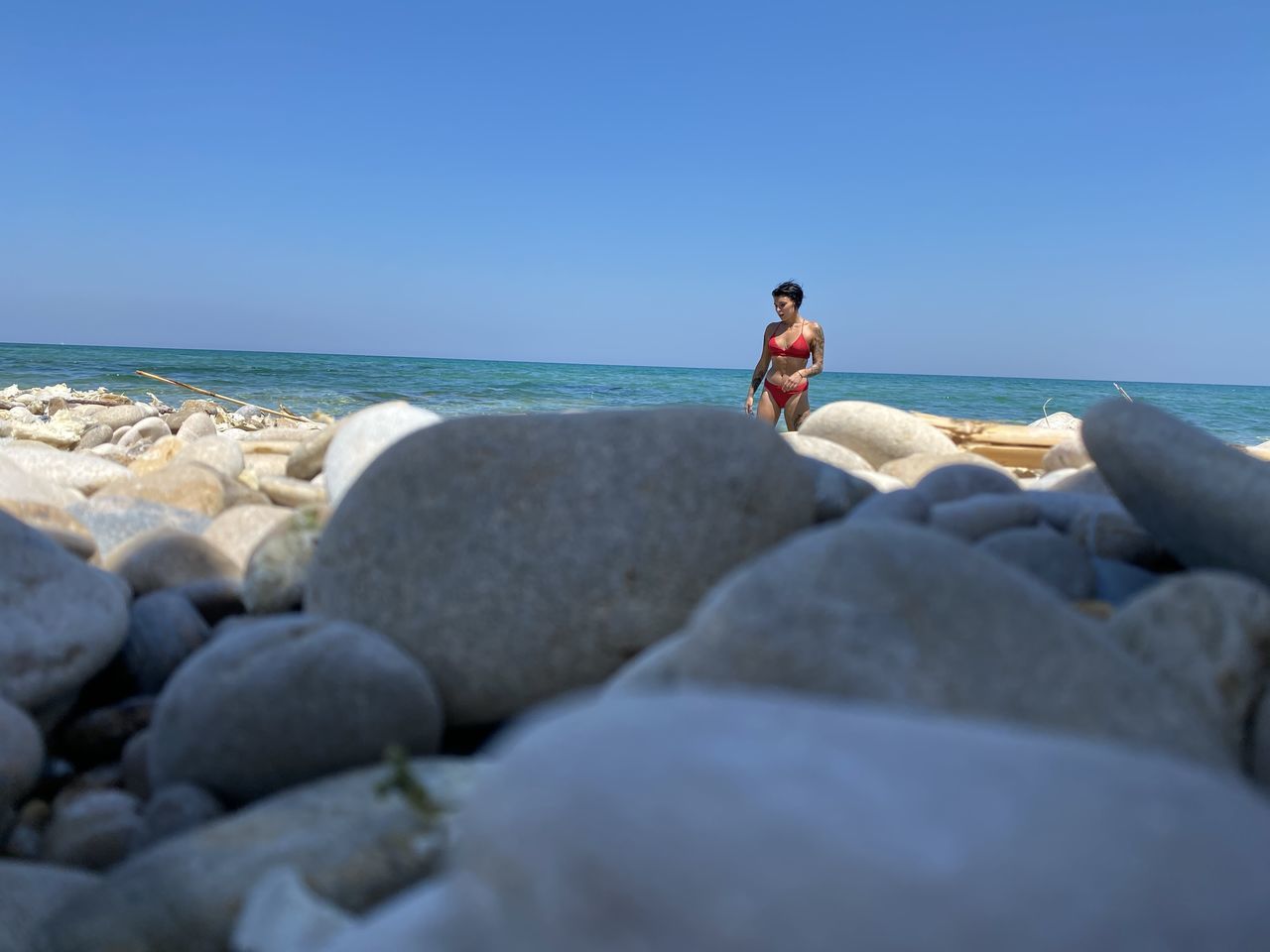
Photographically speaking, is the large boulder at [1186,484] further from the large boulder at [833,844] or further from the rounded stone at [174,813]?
the rounded stone at [174,813]

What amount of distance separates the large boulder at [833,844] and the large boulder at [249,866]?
610 millimetres

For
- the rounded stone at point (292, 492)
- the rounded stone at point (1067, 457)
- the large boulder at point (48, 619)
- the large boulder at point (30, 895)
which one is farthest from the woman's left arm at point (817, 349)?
the large boulder at point (30, 895)

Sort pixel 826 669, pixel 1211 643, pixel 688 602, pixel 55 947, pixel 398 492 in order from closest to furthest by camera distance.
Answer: pixel 826 669, pixel 55 947, pixel 1211 643, pixel 688 602, pixel 398 492

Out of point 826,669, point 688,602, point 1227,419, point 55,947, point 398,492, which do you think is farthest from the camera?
point 1227,419

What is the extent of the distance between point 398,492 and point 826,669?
135 cm

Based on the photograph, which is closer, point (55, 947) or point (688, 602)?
point (55, 947)

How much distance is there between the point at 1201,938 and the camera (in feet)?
2.77

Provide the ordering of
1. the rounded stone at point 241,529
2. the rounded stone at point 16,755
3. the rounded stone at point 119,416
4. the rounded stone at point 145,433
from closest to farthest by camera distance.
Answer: the rounded stone at point 16,755
the rounded stone at point 241,529
the rounded stone at point 145,433
the rounded stone at point 119,416

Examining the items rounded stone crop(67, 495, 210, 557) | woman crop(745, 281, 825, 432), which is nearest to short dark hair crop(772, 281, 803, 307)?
woman crop(745, 281, 825, 432)

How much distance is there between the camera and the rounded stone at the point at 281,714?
6.02ft

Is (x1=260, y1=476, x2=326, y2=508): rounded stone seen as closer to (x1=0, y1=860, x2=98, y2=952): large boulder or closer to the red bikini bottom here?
(x1=0, y1=860, x2=98, y2=952): large boulder

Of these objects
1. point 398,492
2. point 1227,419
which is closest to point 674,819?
point 398,492

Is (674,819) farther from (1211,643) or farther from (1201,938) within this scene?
(1211,643)

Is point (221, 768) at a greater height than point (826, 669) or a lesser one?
lesser
